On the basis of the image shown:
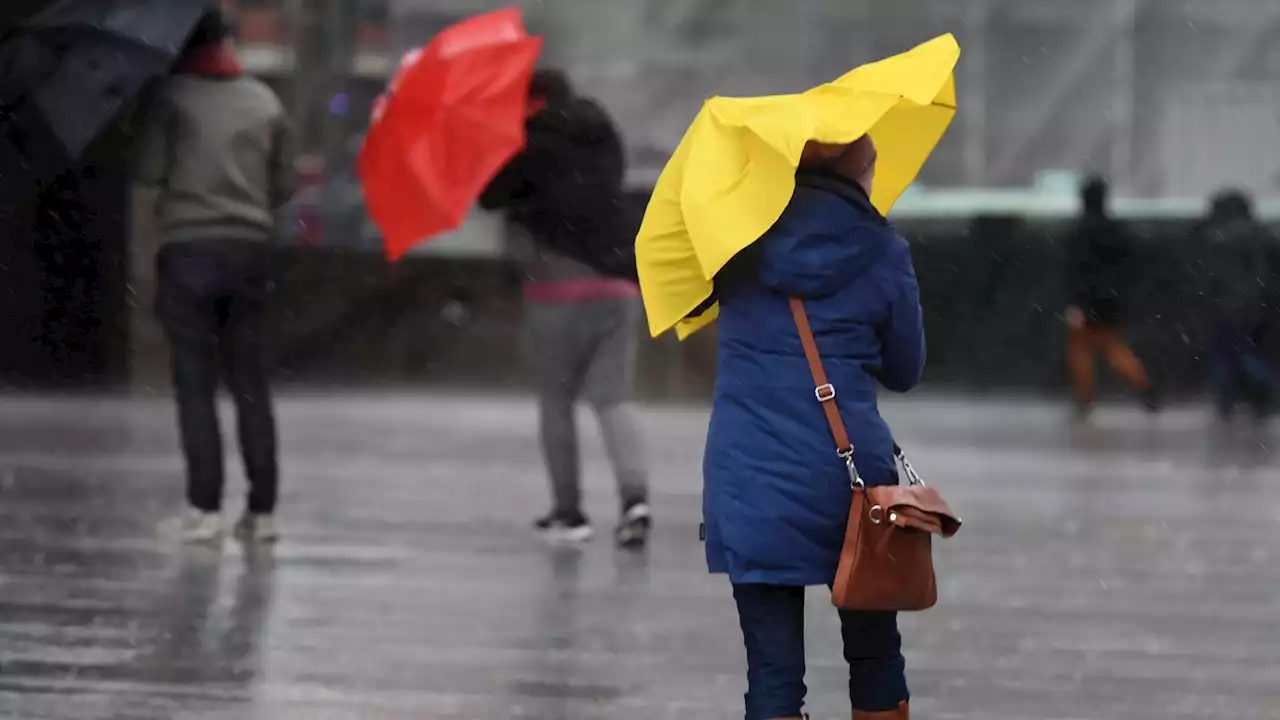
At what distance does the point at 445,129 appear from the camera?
26.1 feet

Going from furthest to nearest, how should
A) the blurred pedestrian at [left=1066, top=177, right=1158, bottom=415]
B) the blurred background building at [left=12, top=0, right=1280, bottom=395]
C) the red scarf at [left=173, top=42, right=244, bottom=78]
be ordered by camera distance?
the blurred background building at [left=12, top=0, right=1280, bottom=395]
the blurred pedestrian at [left=1066, top=177, right=1158, bottom=415]
the red scarf at [left=173, top=42, right=244, bottom=78]

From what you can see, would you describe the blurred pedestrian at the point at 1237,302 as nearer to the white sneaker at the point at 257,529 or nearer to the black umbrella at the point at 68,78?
the white sneaker at the point at 257,529

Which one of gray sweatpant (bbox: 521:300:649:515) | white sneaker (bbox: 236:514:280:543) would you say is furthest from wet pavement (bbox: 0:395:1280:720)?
gray sweatpant (bbox: 521:300:649:515)

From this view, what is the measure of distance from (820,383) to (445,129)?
392 centimetres

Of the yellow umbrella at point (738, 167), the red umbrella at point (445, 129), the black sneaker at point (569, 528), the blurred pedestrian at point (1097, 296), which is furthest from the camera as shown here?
the blurred pedestrian at point (1097, 296)

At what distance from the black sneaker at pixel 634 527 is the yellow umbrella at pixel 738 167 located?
142 inches

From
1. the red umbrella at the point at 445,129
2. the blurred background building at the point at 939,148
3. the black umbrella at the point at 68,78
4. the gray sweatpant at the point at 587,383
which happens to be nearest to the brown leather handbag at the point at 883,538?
the red umbrella at the point at 445,129

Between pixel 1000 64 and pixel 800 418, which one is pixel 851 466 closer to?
pixel 800 418

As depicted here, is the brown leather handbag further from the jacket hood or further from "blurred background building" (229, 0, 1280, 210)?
"blurred background building" (229, 0, 1280, 210)

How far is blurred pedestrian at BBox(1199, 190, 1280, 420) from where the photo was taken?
15922 mm

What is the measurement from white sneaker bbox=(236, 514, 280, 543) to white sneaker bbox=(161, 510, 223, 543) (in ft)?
0.41

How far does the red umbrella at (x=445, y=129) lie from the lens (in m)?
7.92

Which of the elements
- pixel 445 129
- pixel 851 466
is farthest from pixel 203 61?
pixel 851 466

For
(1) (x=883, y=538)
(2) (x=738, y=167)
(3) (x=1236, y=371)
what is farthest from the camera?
(3) (x=1236, y=371)
